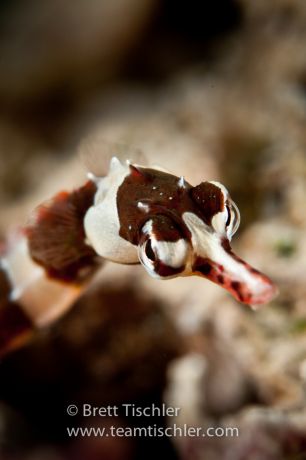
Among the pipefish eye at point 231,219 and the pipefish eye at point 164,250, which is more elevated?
the pipefish eye at point 231,219

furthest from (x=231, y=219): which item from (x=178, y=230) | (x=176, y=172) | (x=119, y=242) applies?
(x=176, y=172)

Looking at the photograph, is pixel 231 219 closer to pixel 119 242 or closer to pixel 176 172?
pixel 119 242

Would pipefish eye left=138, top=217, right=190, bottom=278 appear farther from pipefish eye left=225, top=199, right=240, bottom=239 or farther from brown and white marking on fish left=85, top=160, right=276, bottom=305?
pipefish eye left=225, top=199, right=240, bottom=239

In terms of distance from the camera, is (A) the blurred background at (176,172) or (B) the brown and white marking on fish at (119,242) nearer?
(B) the brown and white marking on fish at (119,242)

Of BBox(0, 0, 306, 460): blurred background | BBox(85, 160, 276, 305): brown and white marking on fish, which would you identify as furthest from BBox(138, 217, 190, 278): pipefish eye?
BBox(0, 0, 306, 460): blurred background

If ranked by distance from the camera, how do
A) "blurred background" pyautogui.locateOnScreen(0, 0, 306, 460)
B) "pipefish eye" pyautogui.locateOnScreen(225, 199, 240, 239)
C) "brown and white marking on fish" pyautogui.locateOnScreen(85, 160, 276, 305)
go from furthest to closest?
"blurred background" pyautogui.locateOnScreen(0, 0, 306, 460)
"pipefish eye" pyautogui.locateOnScreen(225, 199, 240, 239)
"brown and white marking on fish" pyautogui.locateOnScreen(85, 160, 276, 305)

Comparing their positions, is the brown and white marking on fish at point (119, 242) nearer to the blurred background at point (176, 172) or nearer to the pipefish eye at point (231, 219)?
the pipefish eye at point (231, 219)

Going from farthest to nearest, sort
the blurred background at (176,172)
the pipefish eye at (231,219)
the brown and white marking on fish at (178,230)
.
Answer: the blurred background at (176,172)
the pipefish eye at (231,219)
the brown and white marking on fish at (178,230)

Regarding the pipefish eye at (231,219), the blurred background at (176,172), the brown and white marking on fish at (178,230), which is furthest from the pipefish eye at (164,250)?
the blurred background at (176,172)

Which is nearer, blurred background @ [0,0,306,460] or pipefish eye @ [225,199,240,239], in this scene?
pipefish eye @ [225,199,240,239]
